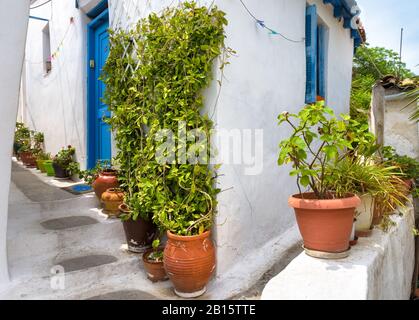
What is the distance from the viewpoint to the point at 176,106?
8.60ft

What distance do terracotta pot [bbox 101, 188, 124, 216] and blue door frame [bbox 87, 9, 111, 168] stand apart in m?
1.20

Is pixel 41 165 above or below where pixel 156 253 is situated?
above

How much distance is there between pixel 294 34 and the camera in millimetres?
3926

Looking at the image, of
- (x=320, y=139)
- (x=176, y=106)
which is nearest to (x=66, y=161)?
(x=176, y=106)

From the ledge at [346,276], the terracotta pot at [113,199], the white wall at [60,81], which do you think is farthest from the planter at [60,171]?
the ledge at [346,276]

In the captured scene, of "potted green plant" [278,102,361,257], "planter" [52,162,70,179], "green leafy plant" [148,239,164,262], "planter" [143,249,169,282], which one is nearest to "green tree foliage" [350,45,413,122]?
"planter" [52,162,70,179]

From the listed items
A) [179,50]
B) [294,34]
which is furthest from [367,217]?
[294,34]

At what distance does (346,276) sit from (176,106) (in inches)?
69.1

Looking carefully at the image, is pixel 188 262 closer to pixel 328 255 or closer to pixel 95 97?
pixel 328 255

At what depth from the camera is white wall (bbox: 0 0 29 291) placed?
2.26 meters

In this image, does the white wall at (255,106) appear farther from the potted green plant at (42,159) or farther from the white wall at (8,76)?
the potted green plant at (42,159)

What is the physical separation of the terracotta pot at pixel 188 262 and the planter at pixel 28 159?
19.8ft

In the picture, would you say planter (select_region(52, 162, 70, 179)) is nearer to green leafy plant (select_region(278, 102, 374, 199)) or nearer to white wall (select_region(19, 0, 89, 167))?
white wall (select_region(19, 0, 89, 167))

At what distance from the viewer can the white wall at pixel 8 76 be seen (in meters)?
2.26
